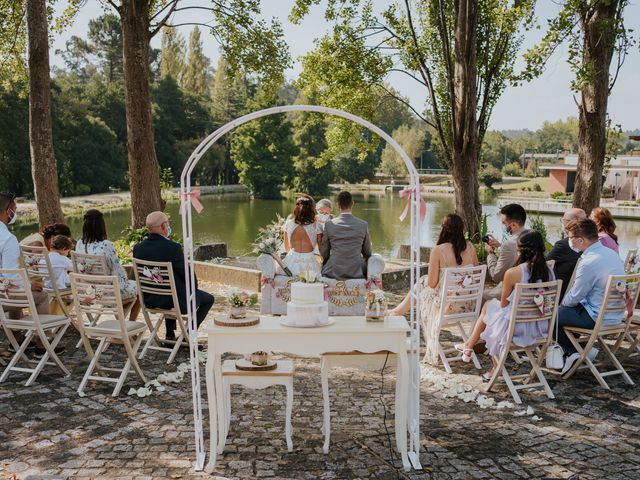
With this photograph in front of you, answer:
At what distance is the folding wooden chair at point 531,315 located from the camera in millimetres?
5555

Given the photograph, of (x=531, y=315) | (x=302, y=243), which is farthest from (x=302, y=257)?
(x=531, y=315)

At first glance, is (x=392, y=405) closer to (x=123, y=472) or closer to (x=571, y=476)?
(x=571, y=476)

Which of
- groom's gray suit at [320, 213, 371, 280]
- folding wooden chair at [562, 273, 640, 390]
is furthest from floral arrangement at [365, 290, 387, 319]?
groom's gray suit at [320, 213, 371, 280]

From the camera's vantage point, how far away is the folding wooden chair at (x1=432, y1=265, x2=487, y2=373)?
648 centimetres

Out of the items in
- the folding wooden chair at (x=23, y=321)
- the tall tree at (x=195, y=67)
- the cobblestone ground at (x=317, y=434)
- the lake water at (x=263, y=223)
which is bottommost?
the lake water at (x=263, y=223)

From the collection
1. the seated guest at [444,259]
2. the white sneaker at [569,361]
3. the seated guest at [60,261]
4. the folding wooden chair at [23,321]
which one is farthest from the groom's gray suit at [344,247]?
the folding wooden chair at [23,321]

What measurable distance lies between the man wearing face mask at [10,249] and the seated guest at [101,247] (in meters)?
0.64

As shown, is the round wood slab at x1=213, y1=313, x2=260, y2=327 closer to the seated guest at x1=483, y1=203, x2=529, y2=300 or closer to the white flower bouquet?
the white flower bouquet

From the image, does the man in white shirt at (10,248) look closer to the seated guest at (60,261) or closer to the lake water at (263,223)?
the seated guest at (60,261)

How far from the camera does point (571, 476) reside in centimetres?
409

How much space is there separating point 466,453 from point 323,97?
515 inches

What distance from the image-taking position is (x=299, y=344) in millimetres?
4398

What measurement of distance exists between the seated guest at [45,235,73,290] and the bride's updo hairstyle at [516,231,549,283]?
4873 millimetres

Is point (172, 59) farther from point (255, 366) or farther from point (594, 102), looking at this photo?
point (255, 366)
